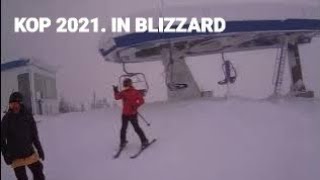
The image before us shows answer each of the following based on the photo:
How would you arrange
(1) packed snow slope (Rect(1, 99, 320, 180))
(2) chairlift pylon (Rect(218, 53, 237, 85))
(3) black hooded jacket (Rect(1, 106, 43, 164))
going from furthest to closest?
(2) chairlift pylon (Rect(218, 53, 237, 85)) < (1) packed snow slope (Rect(1, 99, 320, 180)) < (3) black hooded jacket (Rect(1, 106, 43, 164))

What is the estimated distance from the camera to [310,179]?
3.28 meters

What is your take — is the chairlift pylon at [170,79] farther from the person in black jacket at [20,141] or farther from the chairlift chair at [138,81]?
the person in black jacket at [20,141]

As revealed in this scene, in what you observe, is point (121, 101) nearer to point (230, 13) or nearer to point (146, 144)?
point (146, 144)

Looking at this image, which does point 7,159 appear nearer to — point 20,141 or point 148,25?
point 20,141

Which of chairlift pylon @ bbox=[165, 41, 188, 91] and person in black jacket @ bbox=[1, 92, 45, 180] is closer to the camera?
person in black jacket @ bbox=[1, 92, 45, 180]

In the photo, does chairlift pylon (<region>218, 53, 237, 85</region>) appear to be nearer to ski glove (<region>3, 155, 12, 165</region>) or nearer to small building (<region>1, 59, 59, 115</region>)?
small building (<region>1, 59, 59, 115</region>)

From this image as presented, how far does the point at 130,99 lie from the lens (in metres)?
3.28

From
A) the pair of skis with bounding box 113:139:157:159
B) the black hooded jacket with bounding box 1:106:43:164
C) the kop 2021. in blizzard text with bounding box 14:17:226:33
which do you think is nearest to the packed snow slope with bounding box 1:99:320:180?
the pair of skis with bounding box 113:139:157:159

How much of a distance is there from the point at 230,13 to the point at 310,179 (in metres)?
0.94

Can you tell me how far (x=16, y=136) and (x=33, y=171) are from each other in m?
0.20

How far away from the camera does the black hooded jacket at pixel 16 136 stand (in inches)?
123

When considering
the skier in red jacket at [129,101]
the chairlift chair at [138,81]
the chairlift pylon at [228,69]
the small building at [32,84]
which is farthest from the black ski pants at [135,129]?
the chairlift pylon at [228,69]

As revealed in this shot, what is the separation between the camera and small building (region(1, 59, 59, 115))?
10.7 ft

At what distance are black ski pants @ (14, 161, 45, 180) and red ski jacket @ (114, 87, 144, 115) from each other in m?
0.51
